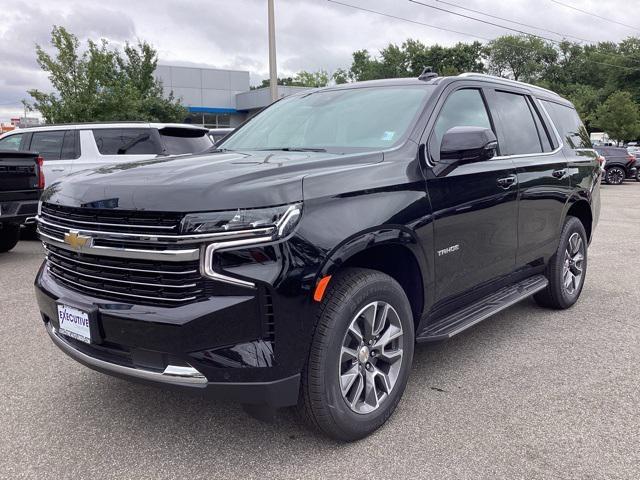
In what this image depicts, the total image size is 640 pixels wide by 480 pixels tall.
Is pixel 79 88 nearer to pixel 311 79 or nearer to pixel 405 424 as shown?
pixel 405 424

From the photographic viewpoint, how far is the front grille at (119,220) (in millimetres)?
2322

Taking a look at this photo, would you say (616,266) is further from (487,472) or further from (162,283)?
(162,283)

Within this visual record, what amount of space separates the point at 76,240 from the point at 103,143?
23.9 feet

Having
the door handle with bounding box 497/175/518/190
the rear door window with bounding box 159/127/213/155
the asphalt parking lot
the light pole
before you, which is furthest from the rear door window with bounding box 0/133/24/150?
the door handle with bounding box 497/175/518/190

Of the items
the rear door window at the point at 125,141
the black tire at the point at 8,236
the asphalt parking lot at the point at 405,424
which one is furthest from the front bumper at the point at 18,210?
the asphalt parking lot at the point at 405,424

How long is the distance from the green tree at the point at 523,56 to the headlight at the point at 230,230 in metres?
86.9

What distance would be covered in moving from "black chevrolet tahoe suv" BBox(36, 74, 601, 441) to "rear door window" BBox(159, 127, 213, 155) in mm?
5511

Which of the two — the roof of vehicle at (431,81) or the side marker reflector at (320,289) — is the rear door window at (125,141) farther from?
the side marker reflector at (320,289)

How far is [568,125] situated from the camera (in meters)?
5.26

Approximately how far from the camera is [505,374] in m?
3.62

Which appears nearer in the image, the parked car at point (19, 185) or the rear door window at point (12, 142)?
the parked car at point (19, 185)

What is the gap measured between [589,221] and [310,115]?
Answer: 3.21 m

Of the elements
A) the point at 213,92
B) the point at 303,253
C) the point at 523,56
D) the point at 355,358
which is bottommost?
the point at 355,358

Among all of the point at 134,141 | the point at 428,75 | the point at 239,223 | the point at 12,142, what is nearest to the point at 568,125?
the point at 428,75
